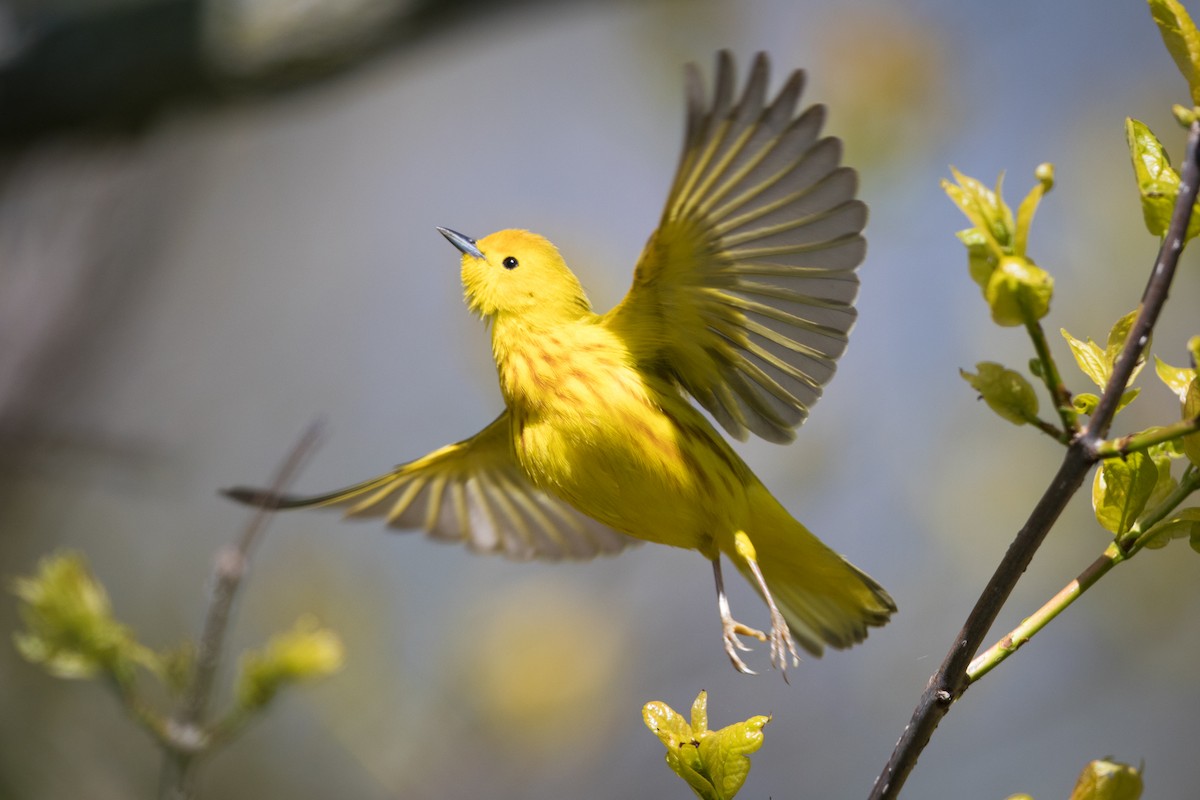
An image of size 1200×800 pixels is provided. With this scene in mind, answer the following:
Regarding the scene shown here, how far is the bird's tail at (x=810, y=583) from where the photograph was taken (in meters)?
1.78

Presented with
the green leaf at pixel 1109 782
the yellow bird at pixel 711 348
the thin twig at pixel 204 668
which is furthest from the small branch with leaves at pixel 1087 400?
the thin twig at pixel 204 668

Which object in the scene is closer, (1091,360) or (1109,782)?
(1109,782)

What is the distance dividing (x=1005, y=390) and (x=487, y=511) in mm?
1472

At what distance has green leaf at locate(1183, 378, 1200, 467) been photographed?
94 centimetres

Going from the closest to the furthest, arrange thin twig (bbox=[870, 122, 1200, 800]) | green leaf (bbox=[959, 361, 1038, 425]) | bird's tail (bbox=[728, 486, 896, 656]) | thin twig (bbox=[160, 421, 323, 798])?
1. thin twig (bbox=[870, 122, 1200, 800])
2. green leaf (bbox=[959, 361, 1038, 425])
3. thin twig (bbox=[160, 421, 323, 798])
4. bird's tail (bbox=[728, 486, 896, 656])

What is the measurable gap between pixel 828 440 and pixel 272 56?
2.27 m

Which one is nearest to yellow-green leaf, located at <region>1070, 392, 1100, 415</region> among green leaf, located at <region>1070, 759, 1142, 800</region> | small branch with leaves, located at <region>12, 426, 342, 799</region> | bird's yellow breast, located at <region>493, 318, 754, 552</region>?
green leaf, located at <region>1070, 759, 1142, 800</region>

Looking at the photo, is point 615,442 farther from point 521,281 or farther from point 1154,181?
point 1154,181

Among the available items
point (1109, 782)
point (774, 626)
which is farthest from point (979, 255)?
point (774, 626)

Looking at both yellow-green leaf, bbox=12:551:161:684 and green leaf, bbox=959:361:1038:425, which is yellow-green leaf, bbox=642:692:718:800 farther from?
yellow-green leaf, bbox=12:551:161:684

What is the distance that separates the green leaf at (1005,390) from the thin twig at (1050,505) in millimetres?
74

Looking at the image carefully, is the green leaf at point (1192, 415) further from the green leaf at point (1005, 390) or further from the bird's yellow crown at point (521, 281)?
the bird's yellow crown at point (521, 281)

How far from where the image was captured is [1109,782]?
Answer: 945 mm

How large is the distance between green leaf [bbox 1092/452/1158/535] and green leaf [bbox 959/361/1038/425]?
115mm
